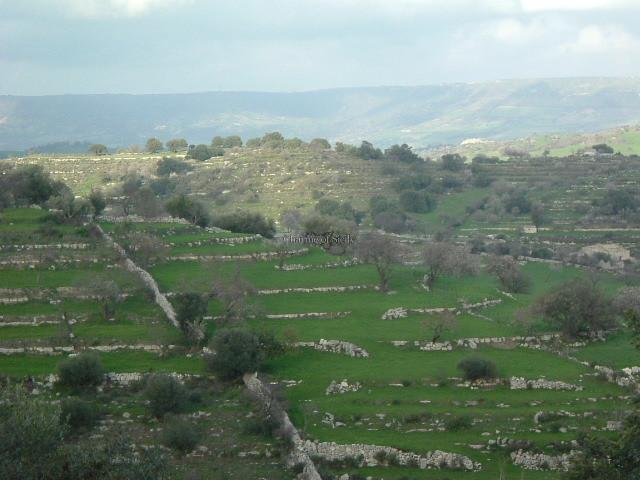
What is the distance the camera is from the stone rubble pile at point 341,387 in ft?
113

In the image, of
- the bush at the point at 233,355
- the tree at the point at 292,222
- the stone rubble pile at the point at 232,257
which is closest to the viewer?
the bush at the point at 233,355

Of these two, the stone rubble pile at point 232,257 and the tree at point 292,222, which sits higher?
the stone rubble pile at point 232,257

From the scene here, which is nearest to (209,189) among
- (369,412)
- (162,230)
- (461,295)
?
(162,230)

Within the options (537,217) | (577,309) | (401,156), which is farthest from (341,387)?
(401,156)

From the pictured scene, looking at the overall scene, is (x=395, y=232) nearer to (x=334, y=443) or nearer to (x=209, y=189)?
(x=209, y=189)

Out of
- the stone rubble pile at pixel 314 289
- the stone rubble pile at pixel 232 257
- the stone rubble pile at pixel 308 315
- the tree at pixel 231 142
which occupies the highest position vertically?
the tree at pixel 231 142

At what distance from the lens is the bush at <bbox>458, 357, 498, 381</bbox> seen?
1384 inches

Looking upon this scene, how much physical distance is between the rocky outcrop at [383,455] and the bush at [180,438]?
3.92 metres

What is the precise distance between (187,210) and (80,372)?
36.9 metres

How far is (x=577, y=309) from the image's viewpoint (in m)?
42.6

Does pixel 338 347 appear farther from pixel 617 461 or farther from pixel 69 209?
pixel 69 209

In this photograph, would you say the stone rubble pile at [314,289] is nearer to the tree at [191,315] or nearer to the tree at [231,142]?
the tree at [191,315]

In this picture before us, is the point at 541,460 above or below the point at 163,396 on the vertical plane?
below

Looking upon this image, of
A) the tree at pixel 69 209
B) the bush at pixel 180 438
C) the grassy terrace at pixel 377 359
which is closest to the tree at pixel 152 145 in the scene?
the tree at pixel 69 209
